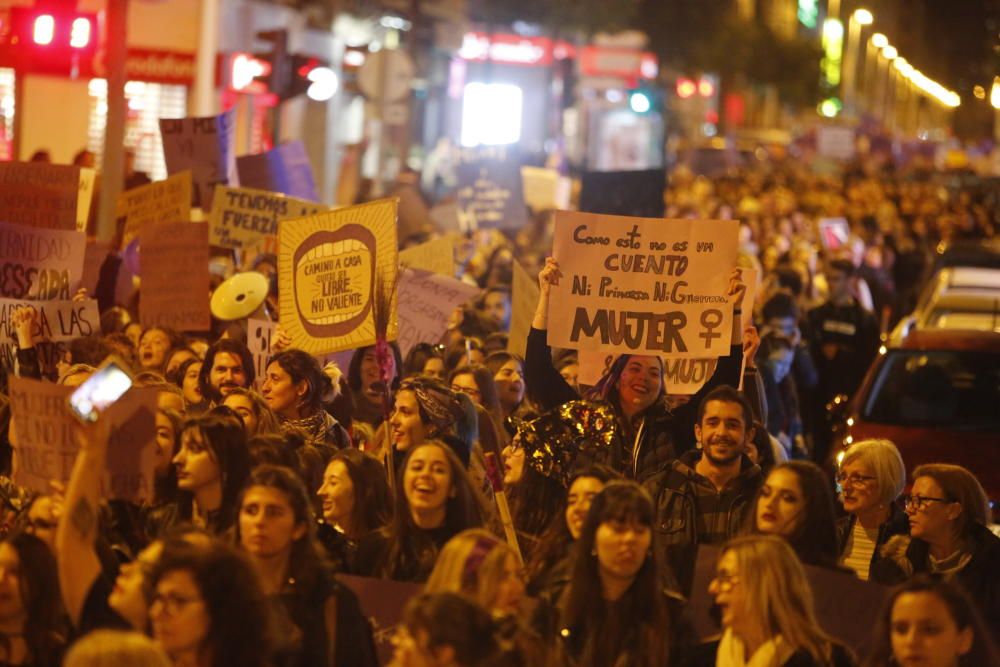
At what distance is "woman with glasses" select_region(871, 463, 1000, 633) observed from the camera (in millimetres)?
6488

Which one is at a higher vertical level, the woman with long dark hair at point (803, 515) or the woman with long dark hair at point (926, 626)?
the woman with long dark hair at point (803, 515)

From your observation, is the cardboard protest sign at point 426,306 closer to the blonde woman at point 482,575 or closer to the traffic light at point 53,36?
the blonde woman at point 482,575

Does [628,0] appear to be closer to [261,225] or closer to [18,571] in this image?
[261,225]

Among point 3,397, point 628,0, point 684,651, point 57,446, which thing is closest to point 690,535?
point 684,651

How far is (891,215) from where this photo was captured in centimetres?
3044

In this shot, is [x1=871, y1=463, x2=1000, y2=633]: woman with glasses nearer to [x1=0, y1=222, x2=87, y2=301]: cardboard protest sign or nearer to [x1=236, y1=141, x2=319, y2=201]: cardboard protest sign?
[x1=0, y1=222, x2=87, y2=301]: cardboard protest sign

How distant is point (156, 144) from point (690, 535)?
2003cm

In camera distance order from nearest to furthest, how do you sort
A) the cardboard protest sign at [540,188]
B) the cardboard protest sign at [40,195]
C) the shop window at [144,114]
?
the cardboard protest sign at [40,195] → the shop window at [144,114] → the cardboard protest sign at [540,188]

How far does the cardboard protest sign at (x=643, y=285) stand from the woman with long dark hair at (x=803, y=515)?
7.89 ft

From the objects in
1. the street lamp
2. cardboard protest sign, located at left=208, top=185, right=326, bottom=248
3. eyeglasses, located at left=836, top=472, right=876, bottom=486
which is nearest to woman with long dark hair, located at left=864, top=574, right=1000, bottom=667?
eyeglasses, located at left=836, top=472, right=876, bottom=486

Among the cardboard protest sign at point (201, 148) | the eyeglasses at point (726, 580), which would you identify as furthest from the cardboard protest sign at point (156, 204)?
the eyeglasses at point (726, 580)

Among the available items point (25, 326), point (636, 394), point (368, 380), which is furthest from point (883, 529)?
point (25, 326)

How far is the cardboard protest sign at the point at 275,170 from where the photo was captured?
14516 mm

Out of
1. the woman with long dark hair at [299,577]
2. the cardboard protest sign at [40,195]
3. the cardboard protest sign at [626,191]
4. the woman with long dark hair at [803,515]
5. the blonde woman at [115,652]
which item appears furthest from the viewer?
the cardboard protest sign at [626,191]
